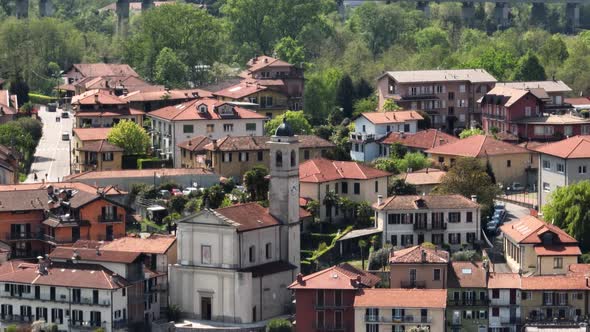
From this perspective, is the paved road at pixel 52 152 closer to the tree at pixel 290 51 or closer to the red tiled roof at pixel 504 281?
the tree at pixel 290 51

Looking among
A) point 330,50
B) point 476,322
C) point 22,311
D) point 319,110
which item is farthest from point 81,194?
point 330,50

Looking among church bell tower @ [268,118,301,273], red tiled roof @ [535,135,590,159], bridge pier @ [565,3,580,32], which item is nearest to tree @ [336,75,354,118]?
red tiled roof @ [535,135,590,159]

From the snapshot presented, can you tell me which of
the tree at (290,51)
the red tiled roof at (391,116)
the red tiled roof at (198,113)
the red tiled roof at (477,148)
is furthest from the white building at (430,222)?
the tree at (290,51)

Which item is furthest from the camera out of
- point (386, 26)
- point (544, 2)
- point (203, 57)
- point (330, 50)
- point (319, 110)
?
point (544, 2)

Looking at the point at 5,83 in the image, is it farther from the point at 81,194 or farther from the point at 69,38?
the point at 81,194

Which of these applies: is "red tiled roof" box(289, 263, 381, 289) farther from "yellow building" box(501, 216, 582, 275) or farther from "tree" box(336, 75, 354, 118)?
"tree" box(336, 75, 354, 118)

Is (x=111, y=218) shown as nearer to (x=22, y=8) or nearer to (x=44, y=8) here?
(x=22, y=8)
